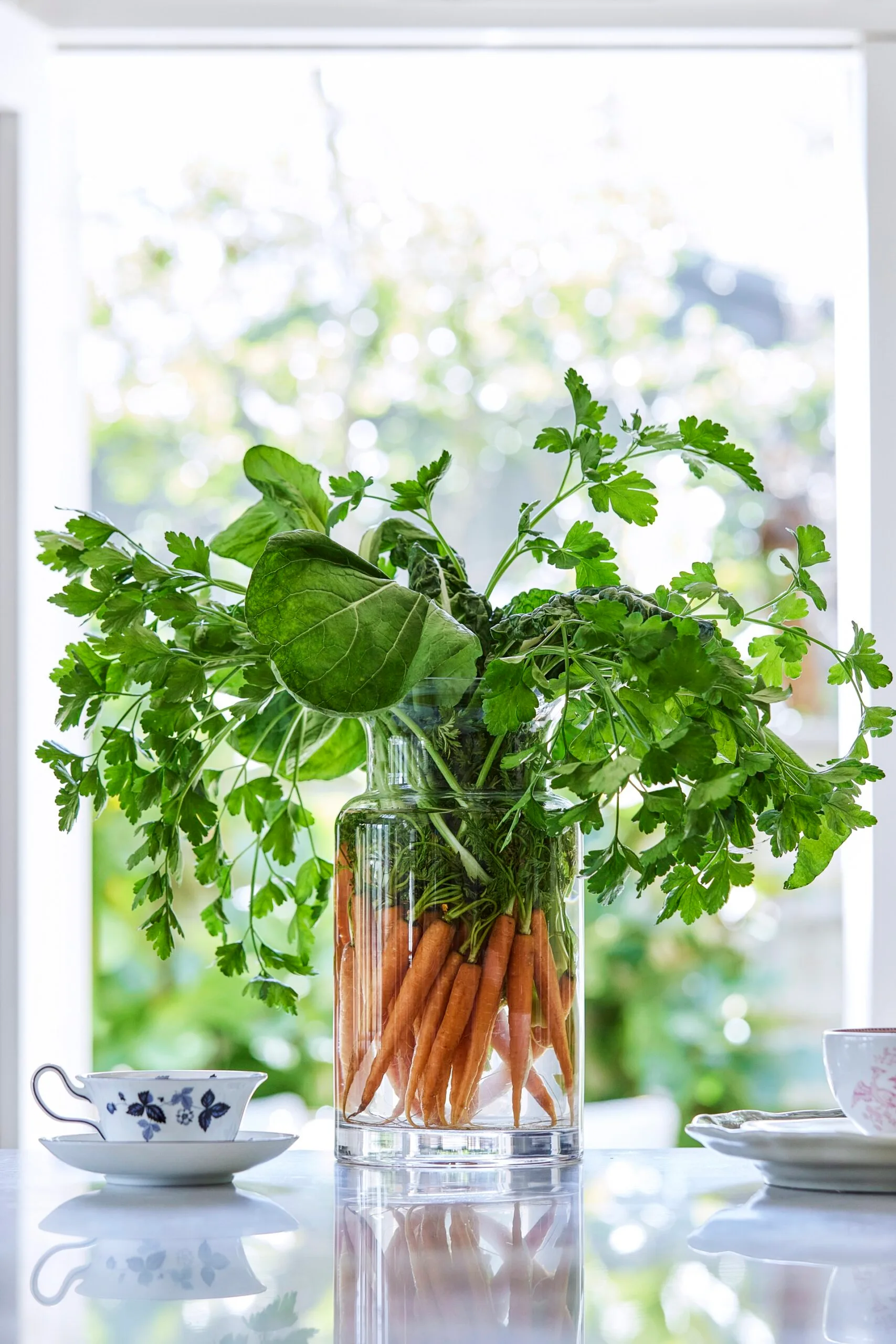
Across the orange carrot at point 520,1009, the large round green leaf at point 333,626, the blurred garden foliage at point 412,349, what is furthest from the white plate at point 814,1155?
the blurred garden foliage at point 412,349

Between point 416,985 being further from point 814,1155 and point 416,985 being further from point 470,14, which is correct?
point 470,14

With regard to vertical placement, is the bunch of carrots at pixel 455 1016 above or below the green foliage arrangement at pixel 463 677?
below

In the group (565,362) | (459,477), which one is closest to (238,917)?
(459,477)

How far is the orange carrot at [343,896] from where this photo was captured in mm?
878

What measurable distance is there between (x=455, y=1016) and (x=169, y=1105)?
0.19 metres

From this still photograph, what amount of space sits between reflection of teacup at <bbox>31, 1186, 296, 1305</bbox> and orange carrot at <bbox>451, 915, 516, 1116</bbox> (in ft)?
0.41

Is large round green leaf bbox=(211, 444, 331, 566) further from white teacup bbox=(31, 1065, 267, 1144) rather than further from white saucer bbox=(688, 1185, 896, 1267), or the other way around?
white saucer bbox=(688, 1185, 896, 1267)

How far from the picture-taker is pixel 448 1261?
2.12 feet

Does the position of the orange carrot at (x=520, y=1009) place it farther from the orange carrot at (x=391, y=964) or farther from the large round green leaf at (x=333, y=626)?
the large round green leaf at (x=333, y=626)

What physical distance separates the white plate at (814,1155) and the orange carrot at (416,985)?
0.18 m

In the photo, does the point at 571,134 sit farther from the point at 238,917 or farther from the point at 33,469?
the point at 238,917

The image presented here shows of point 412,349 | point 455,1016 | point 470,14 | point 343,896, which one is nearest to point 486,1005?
point 455,1016

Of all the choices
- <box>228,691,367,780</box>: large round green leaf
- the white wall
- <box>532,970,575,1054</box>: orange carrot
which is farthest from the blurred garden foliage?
<box>532,970,575,1054</box>: orange carrot

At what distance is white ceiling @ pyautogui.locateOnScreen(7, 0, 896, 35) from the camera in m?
1.65
